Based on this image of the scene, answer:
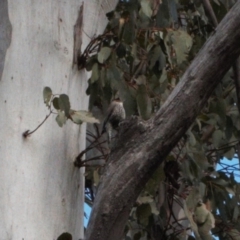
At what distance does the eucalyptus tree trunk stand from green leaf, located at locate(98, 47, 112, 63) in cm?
10

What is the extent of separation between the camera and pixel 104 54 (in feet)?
6.18

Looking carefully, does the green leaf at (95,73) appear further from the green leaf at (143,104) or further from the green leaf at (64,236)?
the green leaf at (64,236)

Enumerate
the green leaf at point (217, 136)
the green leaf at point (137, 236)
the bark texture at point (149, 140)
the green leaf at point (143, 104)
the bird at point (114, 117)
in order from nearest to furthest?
the bark texture at point (149, 140) → the bird at point (114, 117) → the green leaf at point (143, 104) → the green leaf at point (137, 236) → the green leaf at point (217, 136)

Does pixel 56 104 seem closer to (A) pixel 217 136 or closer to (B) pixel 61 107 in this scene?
(B) pixel 61 107

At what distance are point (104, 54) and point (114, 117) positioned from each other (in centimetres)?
17

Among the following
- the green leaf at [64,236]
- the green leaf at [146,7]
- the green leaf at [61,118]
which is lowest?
the green leaf at [64,236]

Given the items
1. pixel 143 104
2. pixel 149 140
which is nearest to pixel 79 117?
pixel 149 140

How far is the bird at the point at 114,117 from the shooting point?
71.4 inches

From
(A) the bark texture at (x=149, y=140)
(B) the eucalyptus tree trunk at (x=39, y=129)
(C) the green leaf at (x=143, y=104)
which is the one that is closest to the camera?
(A) the bark texture at (x=149, y=140)

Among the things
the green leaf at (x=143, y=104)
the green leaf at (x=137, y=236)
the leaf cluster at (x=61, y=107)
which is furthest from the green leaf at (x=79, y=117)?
the green leaf at (x=137, y=236)

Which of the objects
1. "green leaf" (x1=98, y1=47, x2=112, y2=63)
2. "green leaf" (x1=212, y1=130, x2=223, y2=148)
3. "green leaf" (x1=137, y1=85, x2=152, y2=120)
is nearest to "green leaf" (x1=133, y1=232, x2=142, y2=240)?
"green leaf" (x1=212, y1=130, x2=223, y2=148)

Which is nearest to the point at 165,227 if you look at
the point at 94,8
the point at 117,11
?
the point at 117,11

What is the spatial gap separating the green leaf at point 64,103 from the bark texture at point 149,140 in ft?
0.61

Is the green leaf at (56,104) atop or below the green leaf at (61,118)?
atop
